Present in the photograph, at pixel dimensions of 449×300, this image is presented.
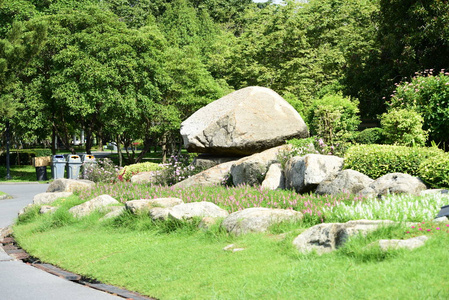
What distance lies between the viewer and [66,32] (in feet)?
92.3

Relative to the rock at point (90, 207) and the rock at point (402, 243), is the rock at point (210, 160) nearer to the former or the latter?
the rock at point (90, 207)

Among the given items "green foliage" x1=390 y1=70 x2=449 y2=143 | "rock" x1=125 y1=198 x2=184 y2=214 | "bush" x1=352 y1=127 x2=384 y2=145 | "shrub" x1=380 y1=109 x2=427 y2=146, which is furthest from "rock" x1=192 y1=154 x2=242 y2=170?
"rock" x1=125 y1=198 x2=184 y2=214

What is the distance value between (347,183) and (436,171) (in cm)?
176

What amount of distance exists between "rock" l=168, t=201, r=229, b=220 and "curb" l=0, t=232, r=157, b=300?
207 cm

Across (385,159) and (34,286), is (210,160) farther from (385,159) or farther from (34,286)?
(34,286)

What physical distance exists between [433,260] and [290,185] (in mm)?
7223

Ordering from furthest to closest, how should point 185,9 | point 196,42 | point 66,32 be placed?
point 185,9, point 196,42, point 66,32

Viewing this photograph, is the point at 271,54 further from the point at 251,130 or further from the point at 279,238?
the point at 279,238

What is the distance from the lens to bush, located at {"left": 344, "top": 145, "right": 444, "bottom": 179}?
1085cm

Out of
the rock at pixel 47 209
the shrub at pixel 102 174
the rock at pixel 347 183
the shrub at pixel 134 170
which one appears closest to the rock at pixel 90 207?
the rock at pixel 47 209

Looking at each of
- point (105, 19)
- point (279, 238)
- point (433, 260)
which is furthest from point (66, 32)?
point (433, 260)

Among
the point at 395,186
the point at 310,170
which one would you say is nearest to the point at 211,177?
the point at 310,170

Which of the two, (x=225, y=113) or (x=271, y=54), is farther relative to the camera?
(x=271, y=54)

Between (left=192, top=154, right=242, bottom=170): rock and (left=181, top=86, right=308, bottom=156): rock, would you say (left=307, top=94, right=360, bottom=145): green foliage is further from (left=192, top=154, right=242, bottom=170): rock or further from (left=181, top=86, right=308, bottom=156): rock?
(left=192, top=154, right=242, bottom=170): rock
